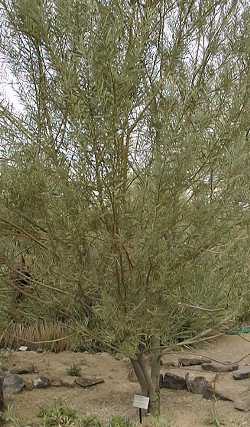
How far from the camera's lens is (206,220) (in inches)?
144

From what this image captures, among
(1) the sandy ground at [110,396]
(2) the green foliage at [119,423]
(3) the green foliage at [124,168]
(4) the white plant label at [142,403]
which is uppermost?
(3) the green foliage at [124,168]

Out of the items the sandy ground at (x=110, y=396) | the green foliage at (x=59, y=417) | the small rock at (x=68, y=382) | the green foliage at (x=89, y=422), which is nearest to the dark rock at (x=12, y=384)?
the sandy ground at (x=110, y=396)

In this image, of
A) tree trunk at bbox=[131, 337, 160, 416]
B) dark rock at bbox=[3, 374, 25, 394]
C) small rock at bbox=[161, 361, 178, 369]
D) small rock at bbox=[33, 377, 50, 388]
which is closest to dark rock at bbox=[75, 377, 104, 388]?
small rock at bbox=[33, 377, 50, 388]

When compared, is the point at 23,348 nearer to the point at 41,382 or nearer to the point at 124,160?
the point at 41,382

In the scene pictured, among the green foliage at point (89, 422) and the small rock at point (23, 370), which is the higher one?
the green foliage at point (89, 422)

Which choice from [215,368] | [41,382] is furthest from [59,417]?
[215,368]

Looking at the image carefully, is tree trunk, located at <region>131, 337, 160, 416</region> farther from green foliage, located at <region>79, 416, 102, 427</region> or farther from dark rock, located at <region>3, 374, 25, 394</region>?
dark rock, located at <region>3, 374, 25, 394</region>

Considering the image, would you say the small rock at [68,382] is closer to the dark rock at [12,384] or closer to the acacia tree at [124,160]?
the dark rock at [12,384]

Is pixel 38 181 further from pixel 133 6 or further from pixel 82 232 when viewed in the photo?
pixel 133 6

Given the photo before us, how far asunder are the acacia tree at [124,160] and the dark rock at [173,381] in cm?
181

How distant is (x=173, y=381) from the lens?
230 inches

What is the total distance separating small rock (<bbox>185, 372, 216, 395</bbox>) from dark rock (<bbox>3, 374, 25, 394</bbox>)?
6.06 feet

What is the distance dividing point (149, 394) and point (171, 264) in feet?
5.55

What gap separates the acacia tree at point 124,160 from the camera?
326cm
